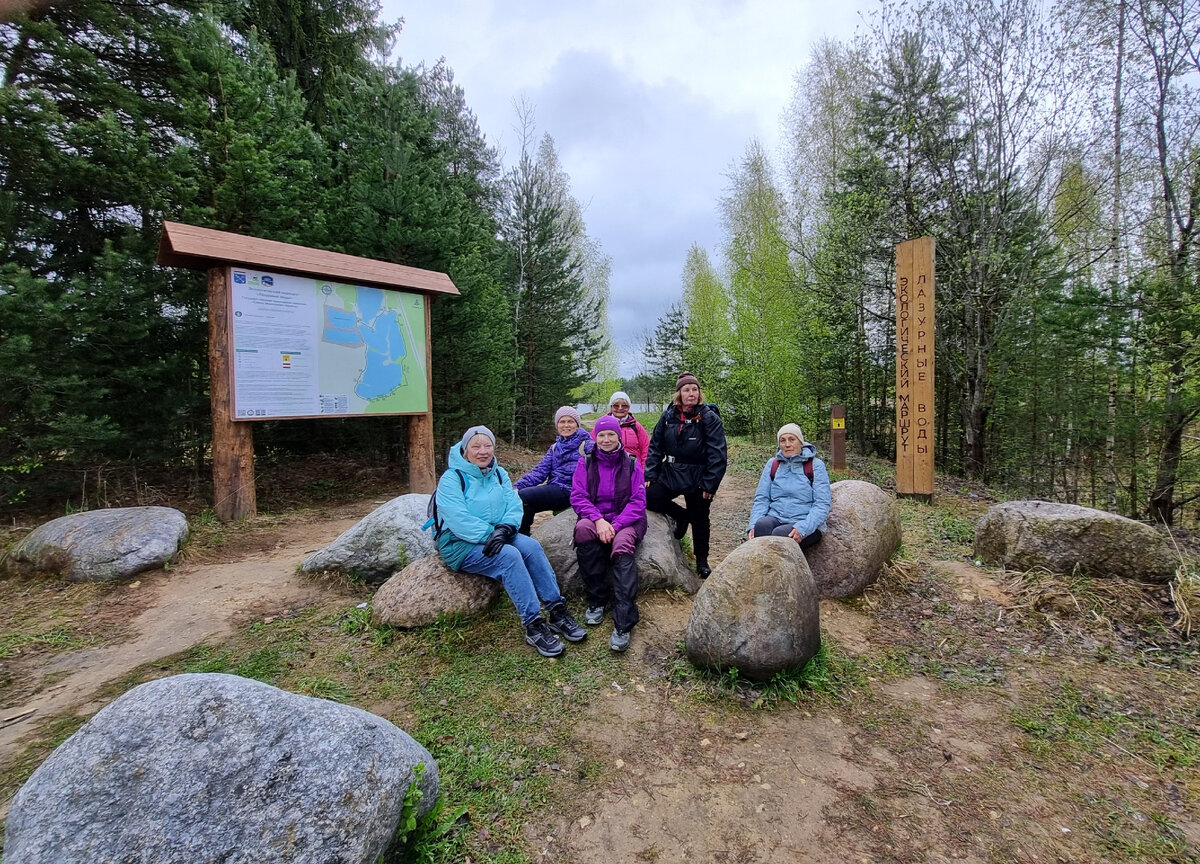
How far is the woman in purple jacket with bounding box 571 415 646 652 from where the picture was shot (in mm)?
3479

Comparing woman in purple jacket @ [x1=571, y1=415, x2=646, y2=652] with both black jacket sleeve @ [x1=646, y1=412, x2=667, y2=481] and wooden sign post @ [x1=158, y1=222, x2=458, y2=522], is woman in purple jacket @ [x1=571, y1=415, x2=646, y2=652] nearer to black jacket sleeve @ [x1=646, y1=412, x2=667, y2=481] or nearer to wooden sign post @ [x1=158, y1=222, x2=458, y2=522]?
black jacket sleeve @ [x1=646, y1=412, x2=667, y2=481]

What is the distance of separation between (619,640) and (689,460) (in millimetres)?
1703

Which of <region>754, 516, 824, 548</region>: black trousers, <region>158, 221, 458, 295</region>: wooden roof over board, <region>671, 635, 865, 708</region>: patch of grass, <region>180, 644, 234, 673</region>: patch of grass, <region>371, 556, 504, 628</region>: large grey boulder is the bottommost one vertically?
<region>671, 635, 865, 708</region>: patch of grass

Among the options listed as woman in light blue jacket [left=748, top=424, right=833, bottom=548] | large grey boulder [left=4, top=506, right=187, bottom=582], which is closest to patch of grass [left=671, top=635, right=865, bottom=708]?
woman in light blue jacket [left=748, top=424, right=833, bottom=548]

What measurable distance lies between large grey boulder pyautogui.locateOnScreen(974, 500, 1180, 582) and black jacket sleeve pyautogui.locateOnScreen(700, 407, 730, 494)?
2723mm

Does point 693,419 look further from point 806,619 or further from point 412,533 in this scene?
point 412,533

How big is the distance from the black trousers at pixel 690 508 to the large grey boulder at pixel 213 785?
295 cm

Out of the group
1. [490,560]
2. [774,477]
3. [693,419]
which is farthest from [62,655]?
[774,477]

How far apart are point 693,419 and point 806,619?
6.31 feet

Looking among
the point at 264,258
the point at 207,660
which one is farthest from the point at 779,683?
the point at 264,258

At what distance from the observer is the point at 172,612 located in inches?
153

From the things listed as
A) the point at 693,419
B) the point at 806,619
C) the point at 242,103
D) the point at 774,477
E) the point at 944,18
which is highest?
the point at 944,18

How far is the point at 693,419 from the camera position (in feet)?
14.4

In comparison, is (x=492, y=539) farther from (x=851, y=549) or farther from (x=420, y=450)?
(x=420, y=450)
